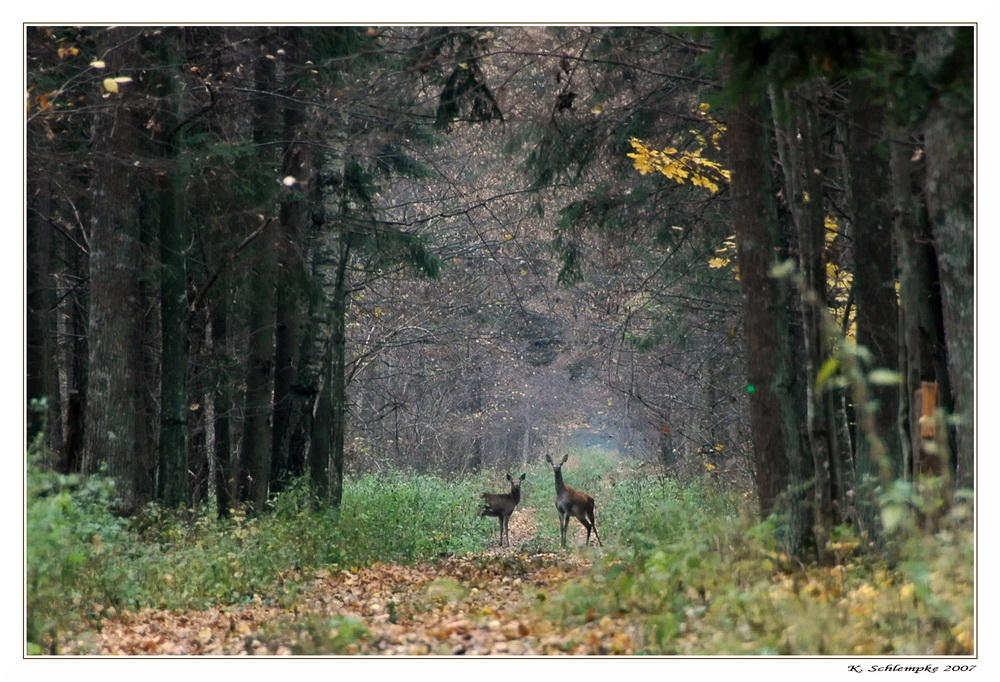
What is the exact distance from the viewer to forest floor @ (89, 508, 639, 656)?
645 centimetres

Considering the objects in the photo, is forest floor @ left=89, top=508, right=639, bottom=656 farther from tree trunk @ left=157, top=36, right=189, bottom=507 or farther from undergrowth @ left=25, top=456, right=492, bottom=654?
tree trunk @ left=157, top=36, right=189, bottom=507

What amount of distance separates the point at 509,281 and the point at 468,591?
17.1 ft

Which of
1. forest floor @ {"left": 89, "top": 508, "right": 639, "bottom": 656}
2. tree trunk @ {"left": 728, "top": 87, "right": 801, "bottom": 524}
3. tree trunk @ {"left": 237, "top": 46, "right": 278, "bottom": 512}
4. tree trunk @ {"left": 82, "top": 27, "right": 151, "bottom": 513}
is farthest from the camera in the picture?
tree trunk @ {"left": 237, "top": 46, "right": 278, "bottom": 512}

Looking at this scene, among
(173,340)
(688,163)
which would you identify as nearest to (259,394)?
(173,340)


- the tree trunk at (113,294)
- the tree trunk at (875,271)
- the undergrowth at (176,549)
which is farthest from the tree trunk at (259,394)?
the tree trunk at (875,271)

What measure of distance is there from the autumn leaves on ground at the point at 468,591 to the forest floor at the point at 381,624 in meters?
0.02

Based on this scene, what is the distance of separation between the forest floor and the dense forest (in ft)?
0.28

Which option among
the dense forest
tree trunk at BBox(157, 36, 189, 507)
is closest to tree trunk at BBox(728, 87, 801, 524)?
the dense forest

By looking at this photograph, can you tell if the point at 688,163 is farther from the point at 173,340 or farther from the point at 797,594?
the point at 173,340

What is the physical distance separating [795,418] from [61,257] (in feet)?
35.4

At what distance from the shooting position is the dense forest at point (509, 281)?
6.28 meters

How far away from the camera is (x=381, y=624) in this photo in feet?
26.0

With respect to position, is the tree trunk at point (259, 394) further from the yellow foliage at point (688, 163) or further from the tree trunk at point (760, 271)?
the tree trunk at point (760, 271)

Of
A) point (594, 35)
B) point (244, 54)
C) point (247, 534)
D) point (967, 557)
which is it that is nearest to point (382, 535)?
point (247, 534)
